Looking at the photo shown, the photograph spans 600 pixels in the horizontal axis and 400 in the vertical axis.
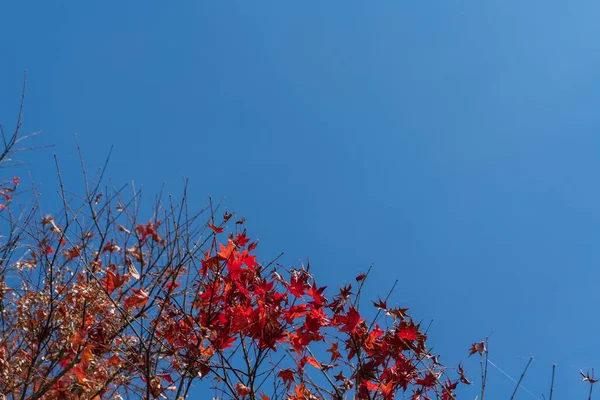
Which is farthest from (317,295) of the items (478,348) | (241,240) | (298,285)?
(478,348)

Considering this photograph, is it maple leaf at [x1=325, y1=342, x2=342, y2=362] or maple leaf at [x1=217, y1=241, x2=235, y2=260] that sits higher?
maple leaf at [x1=217, y1=241, x2=235, y2=260]

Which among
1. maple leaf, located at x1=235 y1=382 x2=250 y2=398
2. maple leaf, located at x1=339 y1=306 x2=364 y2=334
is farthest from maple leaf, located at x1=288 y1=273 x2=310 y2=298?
maple leaf, located at x1=235 y1=382 x2=250 y2=398

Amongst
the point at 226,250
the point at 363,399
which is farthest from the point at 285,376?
the point at 226,250

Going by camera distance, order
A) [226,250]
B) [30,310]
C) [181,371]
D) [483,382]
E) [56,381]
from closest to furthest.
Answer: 1. [483,382]
2. [226,250]
3. [181,371]
4. [56,381]
5. [30,310]

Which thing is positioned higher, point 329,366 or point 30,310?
point 30,310

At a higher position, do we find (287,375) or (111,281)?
(111,281)

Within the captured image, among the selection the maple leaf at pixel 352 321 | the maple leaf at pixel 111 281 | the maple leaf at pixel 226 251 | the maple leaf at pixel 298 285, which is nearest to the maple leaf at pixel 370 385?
Result: the maple leaf at pixel 352 321

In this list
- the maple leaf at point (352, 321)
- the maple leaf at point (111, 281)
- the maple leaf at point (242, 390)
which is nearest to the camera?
the maple leaf at point (242, 390)

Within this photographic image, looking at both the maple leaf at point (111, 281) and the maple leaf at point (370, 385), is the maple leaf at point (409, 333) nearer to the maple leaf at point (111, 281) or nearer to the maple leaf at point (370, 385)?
the maple leaf at point (370, 385)

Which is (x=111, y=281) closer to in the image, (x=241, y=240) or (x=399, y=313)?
(x=241, y=240)

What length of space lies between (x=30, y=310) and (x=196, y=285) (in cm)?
162

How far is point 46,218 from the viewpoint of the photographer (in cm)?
425

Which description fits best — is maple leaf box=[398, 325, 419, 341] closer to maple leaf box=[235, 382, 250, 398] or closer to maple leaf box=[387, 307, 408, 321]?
maple leaf box=[387, 307, 408, 321]

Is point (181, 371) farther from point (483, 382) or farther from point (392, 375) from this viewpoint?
point (483, 382)
